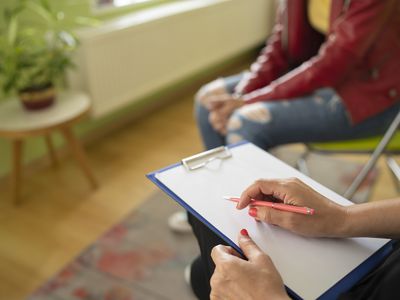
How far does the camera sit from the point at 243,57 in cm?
350

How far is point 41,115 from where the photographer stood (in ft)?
5.03

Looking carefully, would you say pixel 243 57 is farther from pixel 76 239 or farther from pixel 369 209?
pixel 369 209

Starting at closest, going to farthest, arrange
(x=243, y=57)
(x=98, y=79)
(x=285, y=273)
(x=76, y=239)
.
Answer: (x=285, y=273), (x=76, y=239), (x=98, y=79), (x=243, y=57)

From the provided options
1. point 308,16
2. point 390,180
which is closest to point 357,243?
point 308,16

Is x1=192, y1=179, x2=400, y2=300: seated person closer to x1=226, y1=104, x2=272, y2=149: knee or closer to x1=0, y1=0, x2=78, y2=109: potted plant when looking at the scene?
x1=226, y1=104, x2=272, y2=149: knee

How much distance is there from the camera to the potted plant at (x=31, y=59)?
4.75ft

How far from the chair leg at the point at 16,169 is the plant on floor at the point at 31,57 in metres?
0.19

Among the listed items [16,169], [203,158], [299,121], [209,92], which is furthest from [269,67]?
[16,169]

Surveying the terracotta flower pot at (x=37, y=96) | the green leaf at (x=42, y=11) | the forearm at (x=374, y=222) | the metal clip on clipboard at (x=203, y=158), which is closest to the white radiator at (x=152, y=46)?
the green leaf at (x=42, y=11)

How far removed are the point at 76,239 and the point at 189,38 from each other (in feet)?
5.11

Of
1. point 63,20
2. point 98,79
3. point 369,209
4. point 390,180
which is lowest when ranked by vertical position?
point 390,180

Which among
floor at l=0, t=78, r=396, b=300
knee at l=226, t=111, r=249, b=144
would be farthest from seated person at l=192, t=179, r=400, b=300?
floor at l=0, t=78, r=396, b=300

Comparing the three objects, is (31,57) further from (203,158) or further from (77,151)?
(203,158)

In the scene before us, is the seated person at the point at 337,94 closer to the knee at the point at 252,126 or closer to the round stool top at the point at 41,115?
the knee at the point at 252,126
